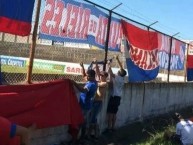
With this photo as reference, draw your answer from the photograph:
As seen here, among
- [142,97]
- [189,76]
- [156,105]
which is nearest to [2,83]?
[142,97]

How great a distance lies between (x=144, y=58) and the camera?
1341 centimetres

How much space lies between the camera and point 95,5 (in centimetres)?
1021

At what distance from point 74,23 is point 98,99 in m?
1.81

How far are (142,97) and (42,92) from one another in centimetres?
557

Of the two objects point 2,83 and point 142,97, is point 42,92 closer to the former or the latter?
point 2,83

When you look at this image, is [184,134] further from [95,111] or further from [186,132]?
[95,111]

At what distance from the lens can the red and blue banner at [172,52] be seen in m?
14.8

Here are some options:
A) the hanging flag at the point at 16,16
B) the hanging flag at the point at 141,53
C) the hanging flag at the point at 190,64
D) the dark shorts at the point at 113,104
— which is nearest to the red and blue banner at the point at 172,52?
the hanging flag at the point at 141,53

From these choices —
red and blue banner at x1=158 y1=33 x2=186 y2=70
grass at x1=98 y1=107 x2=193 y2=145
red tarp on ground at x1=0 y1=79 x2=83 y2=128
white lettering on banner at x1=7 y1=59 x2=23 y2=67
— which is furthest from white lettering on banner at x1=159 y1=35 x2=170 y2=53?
red tarp on ground at x1=0 y1=79 x2=83 y2=128

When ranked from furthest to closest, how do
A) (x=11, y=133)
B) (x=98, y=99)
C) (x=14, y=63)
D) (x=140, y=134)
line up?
(x=14, y=63) → (x=140, y=134) → (x=98, y=99) → (x=11, y=133)

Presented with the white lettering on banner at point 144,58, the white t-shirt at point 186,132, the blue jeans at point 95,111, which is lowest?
the white t-shirt at point 186,132

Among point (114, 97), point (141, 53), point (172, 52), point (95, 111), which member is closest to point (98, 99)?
point (95, 111)

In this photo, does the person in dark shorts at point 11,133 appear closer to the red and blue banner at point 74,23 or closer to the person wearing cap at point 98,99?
the red and blue banner at point 74,23

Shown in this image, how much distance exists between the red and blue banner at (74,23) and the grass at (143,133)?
2121 millimetres
